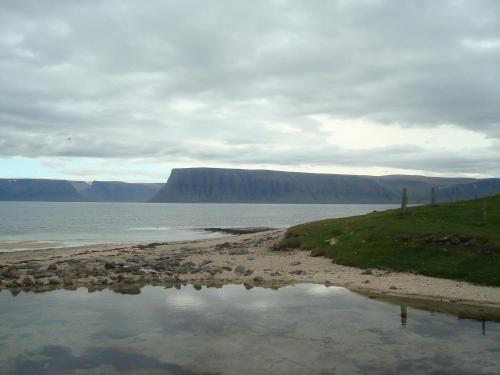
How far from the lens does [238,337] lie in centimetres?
1930

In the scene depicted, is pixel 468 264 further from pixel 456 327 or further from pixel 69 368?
pixel 69 368

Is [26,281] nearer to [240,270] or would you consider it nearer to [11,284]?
[11,284]

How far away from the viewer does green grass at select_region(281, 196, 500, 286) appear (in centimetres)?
3016

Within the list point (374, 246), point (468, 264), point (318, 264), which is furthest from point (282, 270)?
point (468, 264)

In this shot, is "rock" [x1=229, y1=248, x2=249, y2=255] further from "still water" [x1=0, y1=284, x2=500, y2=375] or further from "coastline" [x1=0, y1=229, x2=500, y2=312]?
"still water" [x1=0, y1=284, x2=500, y2=375]

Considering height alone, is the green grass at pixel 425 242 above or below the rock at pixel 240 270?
above

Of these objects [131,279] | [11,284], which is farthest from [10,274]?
[131,279]

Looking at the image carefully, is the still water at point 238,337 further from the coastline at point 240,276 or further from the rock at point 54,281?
the rock at point 54,281

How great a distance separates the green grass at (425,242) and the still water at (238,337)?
24.2 feet

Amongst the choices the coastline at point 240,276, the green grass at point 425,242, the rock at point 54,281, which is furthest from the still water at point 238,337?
the green grass at point 425,242

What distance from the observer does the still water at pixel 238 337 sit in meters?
16.1

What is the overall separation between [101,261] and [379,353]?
30.8 meters

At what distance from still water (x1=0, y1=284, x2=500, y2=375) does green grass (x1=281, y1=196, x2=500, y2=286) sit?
738cm

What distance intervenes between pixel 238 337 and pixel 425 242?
2115 cm
